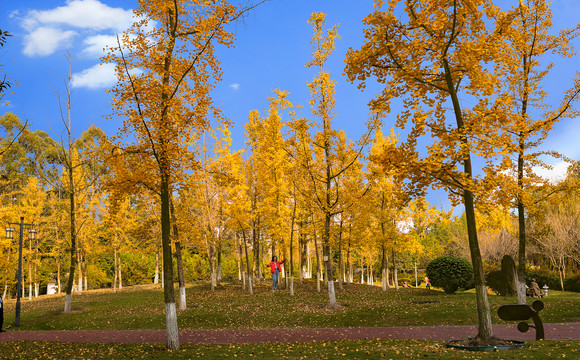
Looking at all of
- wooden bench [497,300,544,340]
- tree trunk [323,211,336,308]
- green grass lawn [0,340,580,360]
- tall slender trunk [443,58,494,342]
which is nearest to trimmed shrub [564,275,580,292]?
tree trunk [323,211,336,308]

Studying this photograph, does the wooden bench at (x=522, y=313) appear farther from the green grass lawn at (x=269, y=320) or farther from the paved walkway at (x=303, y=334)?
the green grass lawn at (x=269, y=320)

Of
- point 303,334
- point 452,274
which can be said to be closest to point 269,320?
point 303,334

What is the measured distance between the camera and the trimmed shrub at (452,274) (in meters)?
22.5

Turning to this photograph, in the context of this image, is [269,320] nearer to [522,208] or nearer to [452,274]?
[522,208]

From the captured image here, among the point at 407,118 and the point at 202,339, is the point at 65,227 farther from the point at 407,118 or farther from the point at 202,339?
the point at 407,118

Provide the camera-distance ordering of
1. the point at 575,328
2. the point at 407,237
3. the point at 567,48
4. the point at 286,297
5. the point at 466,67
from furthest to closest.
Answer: the point at 407,237, the point at 286,297, the point at 567,48, the point at 575,328, the point at 466,67

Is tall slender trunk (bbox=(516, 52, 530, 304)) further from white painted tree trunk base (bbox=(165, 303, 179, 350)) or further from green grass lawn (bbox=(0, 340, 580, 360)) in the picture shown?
white painted tree trunk base (bbox=(165, 303, 179, 350))

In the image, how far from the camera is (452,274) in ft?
73.8

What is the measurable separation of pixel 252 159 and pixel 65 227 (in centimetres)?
1410

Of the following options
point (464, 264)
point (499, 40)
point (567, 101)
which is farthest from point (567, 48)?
point (464, 264)

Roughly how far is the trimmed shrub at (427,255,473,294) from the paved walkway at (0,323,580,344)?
31.2 feet

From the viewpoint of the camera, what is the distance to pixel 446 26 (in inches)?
405

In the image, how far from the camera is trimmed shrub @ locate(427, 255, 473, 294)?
2247 centimetres

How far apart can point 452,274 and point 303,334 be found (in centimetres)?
1276
